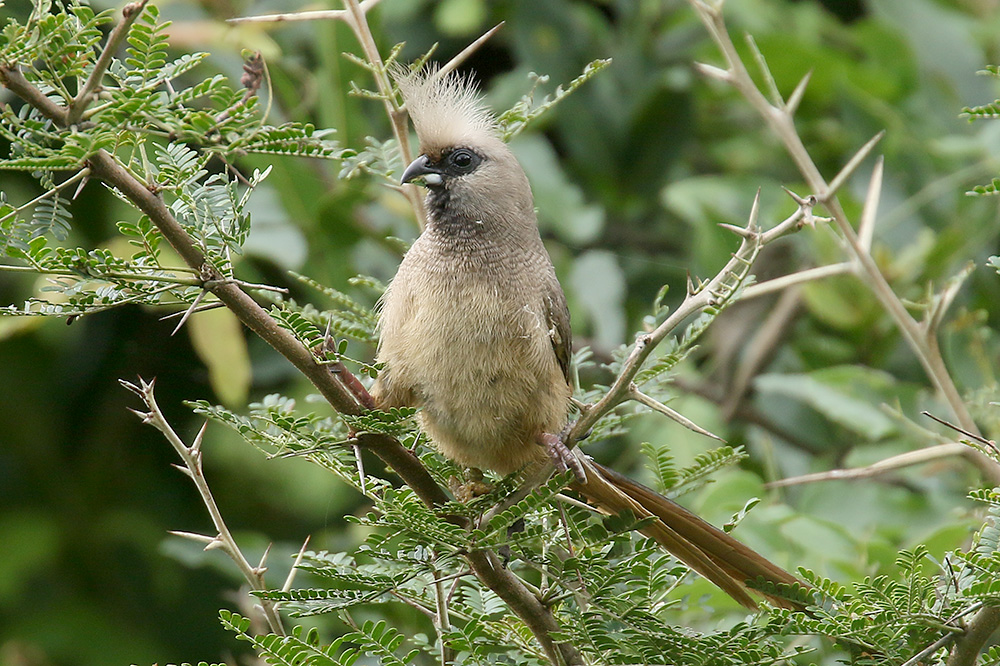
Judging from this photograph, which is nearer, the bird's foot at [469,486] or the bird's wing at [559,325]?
the bird's foot at [469,486]

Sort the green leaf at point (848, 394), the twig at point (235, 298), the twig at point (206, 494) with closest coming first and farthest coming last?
1. the twig at point (235, 298)
2. the twig at point (206, 494)
3. the green leaf at point (848, 394)

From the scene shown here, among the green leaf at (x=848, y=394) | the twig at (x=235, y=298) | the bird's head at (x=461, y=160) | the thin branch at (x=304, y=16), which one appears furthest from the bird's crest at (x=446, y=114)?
the green leaf at (x=848, y=394)

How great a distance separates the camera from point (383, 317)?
272 cm

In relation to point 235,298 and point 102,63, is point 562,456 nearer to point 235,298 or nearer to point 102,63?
Answer: point 235,298

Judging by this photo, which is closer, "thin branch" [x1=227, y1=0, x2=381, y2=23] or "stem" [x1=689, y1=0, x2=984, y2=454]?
"thin branch" [x1=227, y1=0, x2=381, y2=23]

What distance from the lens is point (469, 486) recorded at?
259cm

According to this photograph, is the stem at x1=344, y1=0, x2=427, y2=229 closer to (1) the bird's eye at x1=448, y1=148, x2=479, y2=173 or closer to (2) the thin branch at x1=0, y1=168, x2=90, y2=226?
(1) the bird's eye at x1=448, y1=148, x2=479, y2=173

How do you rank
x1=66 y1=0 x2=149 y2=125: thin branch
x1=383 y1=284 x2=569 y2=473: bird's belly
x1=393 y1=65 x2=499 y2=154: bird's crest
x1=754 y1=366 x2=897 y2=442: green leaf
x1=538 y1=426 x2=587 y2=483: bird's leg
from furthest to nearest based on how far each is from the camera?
x1=754 y1=366 x2=897 y2=442: green leaf
x1=393 y1=65 x2=499 y2=154: bird's crest
x1=383 y1=284 x2=569 y2=473: bird's belly
x1=538 y1=426 x2=587 y2=483: bird's leg
x1=66 y1=0 x2=149 y2=125: thin branch

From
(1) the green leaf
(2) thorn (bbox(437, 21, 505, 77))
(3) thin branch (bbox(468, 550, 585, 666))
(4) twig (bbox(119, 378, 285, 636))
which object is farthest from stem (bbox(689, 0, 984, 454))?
(4) twig (bbox(119, 378, 285, 636))

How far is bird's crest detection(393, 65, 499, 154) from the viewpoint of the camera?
9.44 ft

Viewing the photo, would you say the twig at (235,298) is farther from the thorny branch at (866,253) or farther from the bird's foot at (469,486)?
the thorny branch at (866,253)

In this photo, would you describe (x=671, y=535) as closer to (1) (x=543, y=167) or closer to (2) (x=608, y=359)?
(2) (x=608, y=359)

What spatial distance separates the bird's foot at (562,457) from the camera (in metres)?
2.22

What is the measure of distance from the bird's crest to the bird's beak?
6cm
